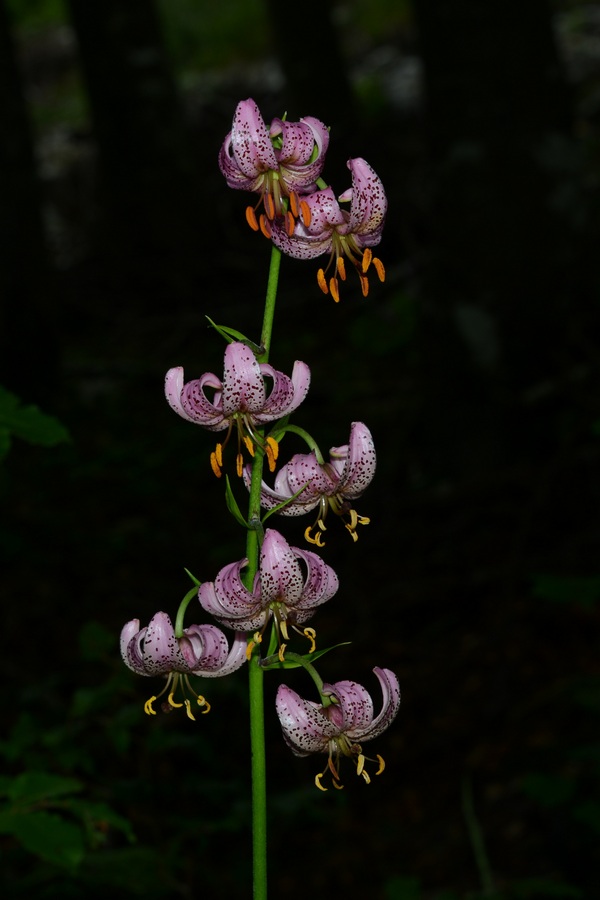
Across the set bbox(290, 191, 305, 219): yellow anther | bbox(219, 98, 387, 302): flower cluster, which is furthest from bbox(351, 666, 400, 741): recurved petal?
bbox(290, 191, 305, 219): yellow anther

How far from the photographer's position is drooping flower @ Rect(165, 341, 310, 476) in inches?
52.2

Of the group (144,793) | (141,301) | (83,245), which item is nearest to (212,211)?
(141,301)

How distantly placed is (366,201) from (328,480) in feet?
1.18

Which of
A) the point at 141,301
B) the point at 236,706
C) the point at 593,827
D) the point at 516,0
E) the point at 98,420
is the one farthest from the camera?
the point at 141,301

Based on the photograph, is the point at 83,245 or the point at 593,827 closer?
the point at 593,827

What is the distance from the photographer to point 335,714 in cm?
139

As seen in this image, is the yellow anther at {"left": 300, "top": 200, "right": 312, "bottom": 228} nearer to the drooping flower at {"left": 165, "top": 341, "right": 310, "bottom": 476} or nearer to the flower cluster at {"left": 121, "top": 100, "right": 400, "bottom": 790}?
the flower cluster at {"left": 121, "top": 100, "right": 400, "bottom": 790}

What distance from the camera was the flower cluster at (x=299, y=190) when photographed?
1.35 m

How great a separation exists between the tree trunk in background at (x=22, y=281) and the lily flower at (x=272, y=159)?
508 cm

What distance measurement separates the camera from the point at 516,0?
5.03 meters

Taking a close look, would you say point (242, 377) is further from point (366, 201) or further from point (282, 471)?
point (366, 201)

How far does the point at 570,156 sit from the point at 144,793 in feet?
11.5

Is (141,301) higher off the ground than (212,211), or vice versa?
(212,211)

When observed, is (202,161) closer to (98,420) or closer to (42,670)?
(98,420)
